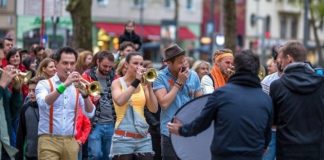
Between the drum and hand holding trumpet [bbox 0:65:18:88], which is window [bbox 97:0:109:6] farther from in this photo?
the drum

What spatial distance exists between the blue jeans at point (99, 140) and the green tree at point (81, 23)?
11.8 m

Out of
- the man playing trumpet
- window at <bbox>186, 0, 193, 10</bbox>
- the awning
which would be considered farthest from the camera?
window at <bbox>186, 0, 193, 10</bbox>

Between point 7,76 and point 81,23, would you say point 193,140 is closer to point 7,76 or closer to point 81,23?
point 7,76

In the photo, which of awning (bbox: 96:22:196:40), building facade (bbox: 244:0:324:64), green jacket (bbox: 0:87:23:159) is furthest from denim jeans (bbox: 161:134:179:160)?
building facade (bbox: 244:0:324:64)

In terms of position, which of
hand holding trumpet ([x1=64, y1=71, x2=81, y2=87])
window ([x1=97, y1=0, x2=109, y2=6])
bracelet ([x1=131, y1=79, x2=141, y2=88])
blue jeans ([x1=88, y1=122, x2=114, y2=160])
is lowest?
blue jeans ([x1=88, y1=122, x2=114, y2=160])

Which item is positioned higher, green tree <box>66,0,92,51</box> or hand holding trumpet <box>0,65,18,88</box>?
green tree <box>66,0,92,51</box>

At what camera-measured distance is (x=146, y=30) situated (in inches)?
2395

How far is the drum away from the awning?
4678cm

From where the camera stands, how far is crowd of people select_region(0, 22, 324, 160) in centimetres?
789

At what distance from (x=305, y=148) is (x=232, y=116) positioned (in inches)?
52.3

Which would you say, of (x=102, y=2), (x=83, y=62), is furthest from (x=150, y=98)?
(x=102, y=2)

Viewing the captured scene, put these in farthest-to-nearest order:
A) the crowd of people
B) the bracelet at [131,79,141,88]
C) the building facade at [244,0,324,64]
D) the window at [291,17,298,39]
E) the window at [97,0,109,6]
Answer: the window at [291,17,298,39]
the building facade at [244,0,324,64]
the window at [97,0,109,6]
the bracelet at [131,79,141,88]
the crowd of people

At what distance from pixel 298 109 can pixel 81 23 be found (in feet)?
53.3

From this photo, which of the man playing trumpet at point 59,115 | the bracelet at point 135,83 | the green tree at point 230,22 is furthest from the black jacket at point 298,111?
the green tree at point 230,22
